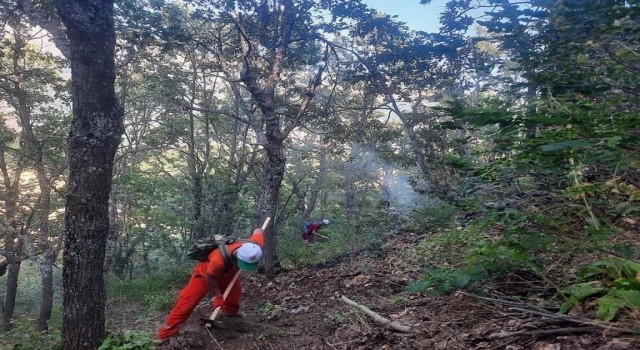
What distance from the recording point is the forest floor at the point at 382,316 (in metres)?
2.73

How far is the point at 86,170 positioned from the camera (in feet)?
15.5

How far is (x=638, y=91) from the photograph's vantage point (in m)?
3.90

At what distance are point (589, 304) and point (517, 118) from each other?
1410 mm

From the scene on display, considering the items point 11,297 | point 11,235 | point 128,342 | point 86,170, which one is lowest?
point 11,297

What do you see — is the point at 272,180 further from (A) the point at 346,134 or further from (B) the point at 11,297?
(B) the point at 11,297

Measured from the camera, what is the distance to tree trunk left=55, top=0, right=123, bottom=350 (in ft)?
15.3

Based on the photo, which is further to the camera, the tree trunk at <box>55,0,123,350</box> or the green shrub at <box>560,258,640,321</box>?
the tree trunk at <box>55,0,123,350</box>

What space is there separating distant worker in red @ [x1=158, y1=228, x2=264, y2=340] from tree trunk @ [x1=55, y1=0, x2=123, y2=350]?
3.14ft

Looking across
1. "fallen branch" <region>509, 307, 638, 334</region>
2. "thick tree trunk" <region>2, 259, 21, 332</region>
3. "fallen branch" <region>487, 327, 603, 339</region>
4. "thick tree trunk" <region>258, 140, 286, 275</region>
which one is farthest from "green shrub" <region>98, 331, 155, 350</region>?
"thick tree trunk" <region>2, 259, 21, 332</region>

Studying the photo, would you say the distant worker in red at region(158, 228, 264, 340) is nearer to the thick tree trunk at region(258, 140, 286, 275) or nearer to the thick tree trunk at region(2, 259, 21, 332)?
the thick tree trunk at region(258, 140, 286, 275)

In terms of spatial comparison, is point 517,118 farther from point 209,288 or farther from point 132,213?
point 132,213

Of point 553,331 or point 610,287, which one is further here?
point 610,287

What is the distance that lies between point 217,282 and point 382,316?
2.58 meters

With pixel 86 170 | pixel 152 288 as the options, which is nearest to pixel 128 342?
pixel 86 170
